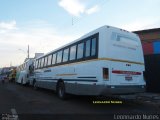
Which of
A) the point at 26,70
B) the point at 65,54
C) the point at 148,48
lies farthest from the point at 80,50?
the point at 26,70

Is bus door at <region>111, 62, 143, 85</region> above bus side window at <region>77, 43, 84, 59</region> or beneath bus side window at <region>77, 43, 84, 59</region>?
beneath

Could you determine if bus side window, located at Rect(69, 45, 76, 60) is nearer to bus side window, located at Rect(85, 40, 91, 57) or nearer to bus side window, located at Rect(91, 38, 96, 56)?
bus side window, located at Rect(85, 40, 91, 57)

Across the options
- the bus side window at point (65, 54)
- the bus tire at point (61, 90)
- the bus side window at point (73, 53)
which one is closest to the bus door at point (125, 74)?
the bus side window at point (73, 53)

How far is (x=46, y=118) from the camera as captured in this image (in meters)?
9.46

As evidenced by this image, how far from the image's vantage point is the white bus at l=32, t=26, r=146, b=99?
1108 centimetres

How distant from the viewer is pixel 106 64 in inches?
434

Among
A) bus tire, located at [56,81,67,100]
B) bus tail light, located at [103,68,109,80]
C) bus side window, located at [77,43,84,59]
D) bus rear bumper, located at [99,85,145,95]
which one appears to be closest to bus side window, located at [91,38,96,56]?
bus tail light, located at [103,68,109,80]

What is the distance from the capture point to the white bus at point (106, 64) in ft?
36.3

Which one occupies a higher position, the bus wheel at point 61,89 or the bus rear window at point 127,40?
the bus rear window at point 127,40

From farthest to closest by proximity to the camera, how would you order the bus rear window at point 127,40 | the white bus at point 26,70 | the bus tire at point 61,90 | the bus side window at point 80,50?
1. the white bus at point 26,70
2. the bus tire at point 61,90
3. the bus side window at point 80,50
4. the bus rear window at point 127,40

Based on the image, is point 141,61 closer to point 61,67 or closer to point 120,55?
point 120,55

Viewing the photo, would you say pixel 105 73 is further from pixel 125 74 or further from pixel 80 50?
pixel 80 50

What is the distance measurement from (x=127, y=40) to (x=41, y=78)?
10307 millimetres

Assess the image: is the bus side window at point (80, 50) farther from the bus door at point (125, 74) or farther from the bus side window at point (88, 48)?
the bus door at point (125, 74)
